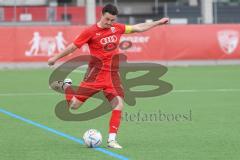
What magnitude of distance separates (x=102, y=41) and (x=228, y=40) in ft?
72.9

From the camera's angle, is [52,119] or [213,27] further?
[213,27]

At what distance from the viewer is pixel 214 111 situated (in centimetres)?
1495

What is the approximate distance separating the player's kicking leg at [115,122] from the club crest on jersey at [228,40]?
22089 millimetres

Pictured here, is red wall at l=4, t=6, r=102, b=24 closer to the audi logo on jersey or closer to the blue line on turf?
the blue line on turf

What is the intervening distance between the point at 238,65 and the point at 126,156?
23.5m

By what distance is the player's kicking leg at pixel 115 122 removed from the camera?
998 centimetres

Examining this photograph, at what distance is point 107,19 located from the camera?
1002cm

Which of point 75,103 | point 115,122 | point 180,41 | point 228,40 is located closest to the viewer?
point 115,122

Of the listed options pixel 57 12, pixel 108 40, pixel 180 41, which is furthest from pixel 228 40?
pixel 108 40

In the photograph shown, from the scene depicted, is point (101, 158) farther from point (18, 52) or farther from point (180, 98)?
point (18, 52)

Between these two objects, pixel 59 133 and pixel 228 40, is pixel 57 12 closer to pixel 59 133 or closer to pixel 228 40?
pixel 228 40

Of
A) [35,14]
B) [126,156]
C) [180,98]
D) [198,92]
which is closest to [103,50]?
[126,156]

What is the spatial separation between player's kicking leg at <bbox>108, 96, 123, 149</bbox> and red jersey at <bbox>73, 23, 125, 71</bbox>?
1.72 ft

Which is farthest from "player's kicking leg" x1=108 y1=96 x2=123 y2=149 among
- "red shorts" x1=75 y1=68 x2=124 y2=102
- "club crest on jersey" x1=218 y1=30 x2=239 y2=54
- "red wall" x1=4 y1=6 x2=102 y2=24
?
"red wall" x1=4 y1=6 x2=102 y2=24
